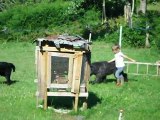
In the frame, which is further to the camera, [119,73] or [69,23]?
[69,23]

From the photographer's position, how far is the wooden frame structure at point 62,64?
469 inches

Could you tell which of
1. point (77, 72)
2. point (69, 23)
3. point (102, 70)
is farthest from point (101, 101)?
point (69, 23)

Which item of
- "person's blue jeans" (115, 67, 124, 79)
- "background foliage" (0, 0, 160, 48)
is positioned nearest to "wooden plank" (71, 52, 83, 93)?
"person's blue jeans" (115, 67, 124, 79)

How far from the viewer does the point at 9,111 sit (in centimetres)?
1220

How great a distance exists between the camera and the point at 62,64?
11984mm

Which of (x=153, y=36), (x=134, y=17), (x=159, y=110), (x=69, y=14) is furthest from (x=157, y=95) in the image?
(x=69, y=14)

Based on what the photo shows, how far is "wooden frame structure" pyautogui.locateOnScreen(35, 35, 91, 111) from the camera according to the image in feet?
39.1

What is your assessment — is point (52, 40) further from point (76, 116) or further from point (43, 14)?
point (43, 14)

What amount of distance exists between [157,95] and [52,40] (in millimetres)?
4601

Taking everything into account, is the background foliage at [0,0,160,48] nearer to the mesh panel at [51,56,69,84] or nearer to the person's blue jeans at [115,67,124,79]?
the person's blue jeans at [115,67,124,79]

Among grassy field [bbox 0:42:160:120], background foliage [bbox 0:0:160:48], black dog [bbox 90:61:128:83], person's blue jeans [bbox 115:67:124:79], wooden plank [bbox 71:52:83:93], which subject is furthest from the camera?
background foliage [bbox 0:0:160:48]

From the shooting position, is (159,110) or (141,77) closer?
(159,110)

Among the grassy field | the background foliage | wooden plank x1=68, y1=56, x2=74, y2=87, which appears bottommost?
the grassy field

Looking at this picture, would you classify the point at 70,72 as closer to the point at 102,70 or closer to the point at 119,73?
the point at 119,73
